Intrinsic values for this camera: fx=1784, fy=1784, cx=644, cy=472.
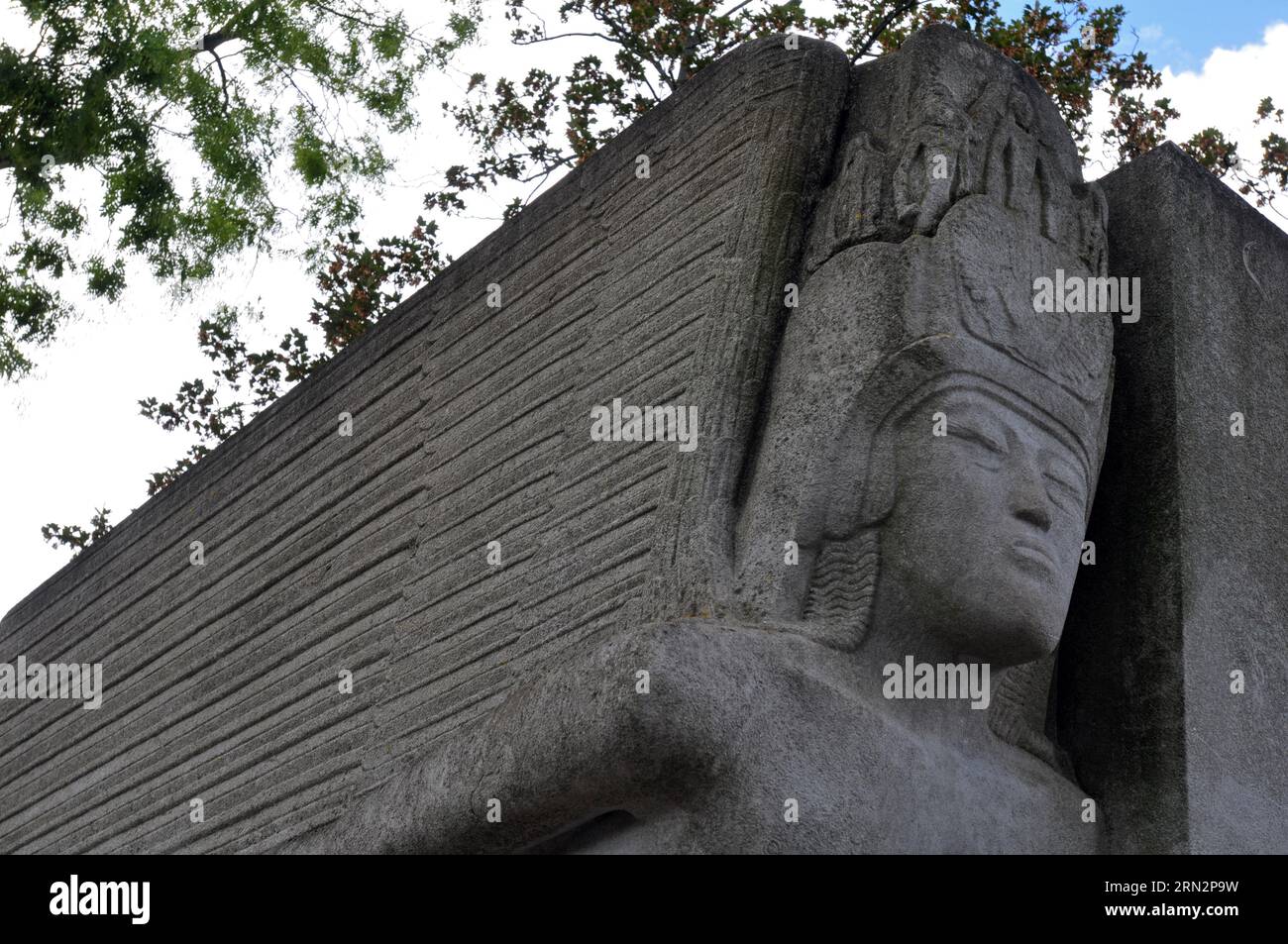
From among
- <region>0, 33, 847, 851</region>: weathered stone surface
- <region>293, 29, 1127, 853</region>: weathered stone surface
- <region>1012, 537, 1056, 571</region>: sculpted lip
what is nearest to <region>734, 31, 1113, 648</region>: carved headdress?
<region>293, 29, 1127, 853</region>: weathered stone surface

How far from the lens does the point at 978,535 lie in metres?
3.71

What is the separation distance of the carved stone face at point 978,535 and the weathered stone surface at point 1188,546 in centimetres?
33

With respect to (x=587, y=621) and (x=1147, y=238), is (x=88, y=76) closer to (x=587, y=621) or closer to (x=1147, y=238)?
(x=587, y=621)

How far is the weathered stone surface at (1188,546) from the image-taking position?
12.8 feet

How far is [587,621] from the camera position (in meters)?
4.12

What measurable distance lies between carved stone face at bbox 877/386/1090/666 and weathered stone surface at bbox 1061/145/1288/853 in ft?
1.09

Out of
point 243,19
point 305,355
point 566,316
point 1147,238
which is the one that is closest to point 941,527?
point 1147,238

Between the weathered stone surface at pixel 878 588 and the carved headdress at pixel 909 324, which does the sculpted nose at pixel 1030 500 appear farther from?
the carved headdress at pixel 909 324

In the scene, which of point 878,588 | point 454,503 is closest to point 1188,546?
point 878,588

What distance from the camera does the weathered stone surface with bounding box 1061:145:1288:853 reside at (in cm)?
389
